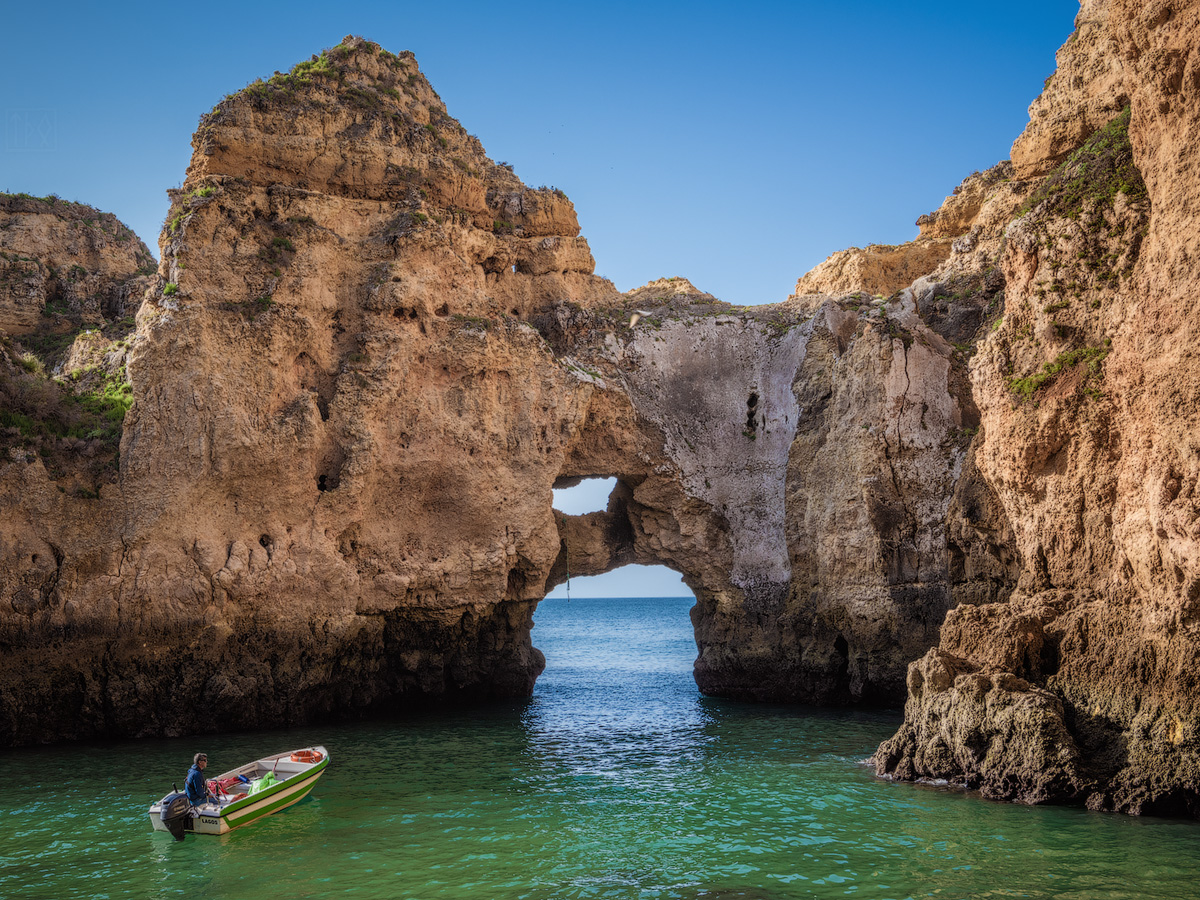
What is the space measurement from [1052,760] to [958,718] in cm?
169

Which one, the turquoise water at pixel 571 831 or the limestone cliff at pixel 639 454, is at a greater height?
the limestone cliff at pixel 639 454

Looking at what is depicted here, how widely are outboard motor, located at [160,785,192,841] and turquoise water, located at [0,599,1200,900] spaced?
9.8 inches

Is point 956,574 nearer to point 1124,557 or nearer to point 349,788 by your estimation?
point 1124,557

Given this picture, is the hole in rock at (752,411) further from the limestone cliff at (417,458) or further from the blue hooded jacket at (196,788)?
the blue hooded jacket at (196,788)

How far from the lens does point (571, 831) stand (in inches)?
558

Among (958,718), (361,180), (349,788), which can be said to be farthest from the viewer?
(361,180)

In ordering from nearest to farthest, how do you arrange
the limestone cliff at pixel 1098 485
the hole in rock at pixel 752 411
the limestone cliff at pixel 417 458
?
1. the limestone cliff at pixel 1098 485
2. the limestone cliff at pixel 417 458
3. the hole in rock at pixel 752 411

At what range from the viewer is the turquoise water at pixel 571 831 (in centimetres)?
1149

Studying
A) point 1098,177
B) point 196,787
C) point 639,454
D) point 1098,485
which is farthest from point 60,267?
point 1098,485

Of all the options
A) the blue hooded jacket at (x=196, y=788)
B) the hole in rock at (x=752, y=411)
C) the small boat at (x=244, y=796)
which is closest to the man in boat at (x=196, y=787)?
the blue hooded jacket at (x=196, y=788)

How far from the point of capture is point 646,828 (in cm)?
1434

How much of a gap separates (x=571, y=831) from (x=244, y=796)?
5.30 m

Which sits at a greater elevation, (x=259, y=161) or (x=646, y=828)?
(x=259, y=161)

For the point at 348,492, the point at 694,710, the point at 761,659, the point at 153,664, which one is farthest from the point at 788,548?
the point at 153,664
